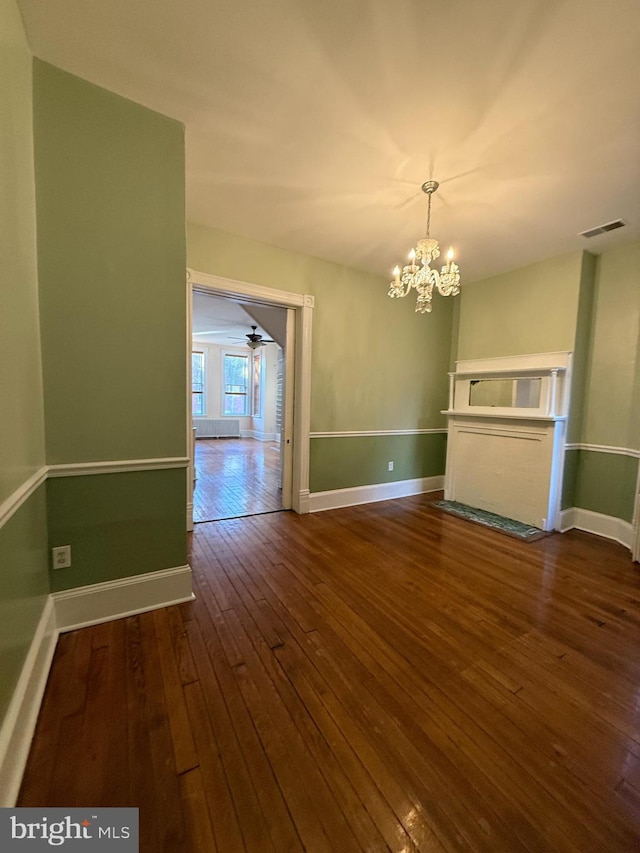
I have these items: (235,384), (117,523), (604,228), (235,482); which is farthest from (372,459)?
(235,384)

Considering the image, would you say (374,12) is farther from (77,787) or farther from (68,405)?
(77,787)

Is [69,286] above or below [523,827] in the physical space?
above

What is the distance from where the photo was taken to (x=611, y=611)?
2.06 meters

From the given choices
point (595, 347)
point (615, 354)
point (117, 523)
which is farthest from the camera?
point (595, 347)

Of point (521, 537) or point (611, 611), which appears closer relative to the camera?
point (611, 611)

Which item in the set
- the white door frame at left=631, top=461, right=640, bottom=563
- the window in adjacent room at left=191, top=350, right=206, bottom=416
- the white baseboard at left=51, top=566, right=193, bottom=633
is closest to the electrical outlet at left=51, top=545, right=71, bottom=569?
the white baseboard at left=51, top=566, right=193, bottom=633

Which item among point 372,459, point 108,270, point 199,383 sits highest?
point 108,270

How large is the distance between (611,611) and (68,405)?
3.38 meters

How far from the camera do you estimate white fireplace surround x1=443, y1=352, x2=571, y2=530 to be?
3.31 m

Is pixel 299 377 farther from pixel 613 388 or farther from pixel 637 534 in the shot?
pixel 637 534

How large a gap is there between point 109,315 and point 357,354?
2.68 meters

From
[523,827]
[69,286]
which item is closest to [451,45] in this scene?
[69,286]

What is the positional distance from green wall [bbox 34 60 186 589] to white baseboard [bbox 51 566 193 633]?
5 centimetres

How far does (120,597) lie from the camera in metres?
1.86
